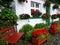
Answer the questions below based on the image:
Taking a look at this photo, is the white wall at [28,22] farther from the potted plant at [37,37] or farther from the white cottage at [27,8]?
the potted plant at [37,37]

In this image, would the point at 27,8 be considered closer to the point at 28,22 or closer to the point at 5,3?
the point at 28,22

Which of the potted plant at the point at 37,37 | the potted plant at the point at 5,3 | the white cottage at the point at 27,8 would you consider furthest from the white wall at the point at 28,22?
the potted plant at the point at 37,37

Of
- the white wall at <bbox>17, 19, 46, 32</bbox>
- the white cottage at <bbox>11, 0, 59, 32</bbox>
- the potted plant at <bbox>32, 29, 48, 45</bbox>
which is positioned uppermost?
the white cottage at <bbox>11, 0, 59, 32</bbox>

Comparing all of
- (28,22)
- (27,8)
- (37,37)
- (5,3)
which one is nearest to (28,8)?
(27,8)

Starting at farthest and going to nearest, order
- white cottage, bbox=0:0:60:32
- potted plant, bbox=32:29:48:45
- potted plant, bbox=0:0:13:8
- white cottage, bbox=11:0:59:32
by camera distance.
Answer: white cottage, bbox=11:0:59:32 → white cottage, bbox=0:0:60:32 → potted plant, bbox=0:0:13:8 → potted plant, bbox=32:29:48:45

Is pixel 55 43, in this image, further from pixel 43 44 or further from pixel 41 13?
pixel 41 13

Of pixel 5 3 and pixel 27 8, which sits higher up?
pixel 5 3

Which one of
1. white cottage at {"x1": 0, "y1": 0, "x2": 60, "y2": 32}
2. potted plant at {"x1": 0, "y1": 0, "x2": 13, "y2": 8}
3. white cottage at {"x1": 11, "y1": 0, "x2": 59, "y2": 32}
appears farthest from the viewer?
white cottage at {"x1": 11, "y1": 0, "x2": 59, "y2": 32}

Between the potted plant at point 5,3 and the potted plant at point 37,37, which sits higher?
the potted plant at point 5,3

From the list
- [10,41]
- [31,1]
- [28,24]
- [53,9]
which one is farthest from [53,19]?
[10,41]

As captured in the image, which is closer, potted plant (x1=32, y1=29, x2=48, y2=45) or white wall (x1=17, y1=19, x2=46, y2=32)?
potted plant (x1=32, y1=29, x2=48, y2=45)

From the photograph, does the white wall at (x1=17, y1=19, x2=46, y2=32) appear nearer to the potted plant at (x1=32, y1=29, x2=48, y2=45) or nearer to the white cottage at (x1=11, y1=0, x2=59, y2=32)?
the white cottage at (x1=11, y1=0, x2=59, y2=32)

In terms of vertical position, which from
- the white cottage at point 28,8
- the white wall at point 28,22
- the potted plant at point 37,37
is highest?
the white cottage at point 28,8

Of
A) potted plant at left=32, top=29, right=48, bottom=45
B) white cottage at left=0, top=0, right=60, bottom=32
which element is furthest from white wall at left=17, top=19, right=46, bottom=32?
potted plant at left=32, top=29, right=48, bottom=45
